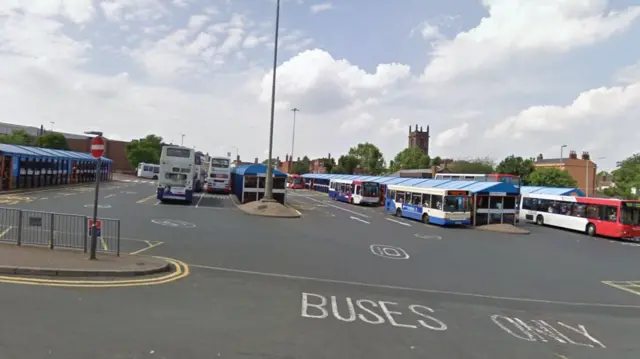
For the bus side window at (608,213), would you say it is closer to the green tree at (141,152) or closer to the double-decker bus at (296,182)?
the double-decker bus at (296,182)

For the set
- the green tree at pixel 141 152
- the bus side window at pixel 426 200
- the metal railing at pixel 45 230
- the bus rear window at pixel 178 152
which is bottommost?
the metal railing at pixel 45 230

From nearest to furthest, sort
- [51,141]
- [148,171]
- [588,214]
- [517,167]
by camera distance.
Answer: [588,214] → [517,167] → [51,141] → [148,171]

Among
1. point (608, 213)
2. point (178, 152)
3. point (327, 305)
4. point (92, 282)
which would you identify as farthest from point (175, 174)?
point (608, 213)

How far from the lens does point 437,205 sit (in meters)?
29.9

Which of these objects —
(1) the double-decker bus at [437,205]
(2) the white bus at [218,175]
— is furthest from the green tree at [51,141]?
(1) the double-decker bus at [437,205]

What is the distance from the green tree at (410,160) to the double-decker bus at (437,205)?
248 feet

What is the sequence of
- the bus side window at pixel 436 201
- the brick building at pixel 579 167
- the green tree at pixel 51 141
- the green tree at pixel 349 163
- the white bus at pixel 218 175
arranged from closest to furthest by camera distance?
the bus side window at pixel 436 201
the white bus at pixel 218 175
the green tree at pixel 51 141
the brick building at pixel 579 167
the green tree at pixel 349 163

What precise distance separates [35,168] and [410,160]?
84.9 m

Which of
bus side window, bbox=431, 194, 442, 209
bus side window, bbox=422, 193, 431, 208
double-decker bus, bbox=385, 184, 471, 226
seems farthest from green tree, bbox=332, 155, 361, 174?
bus side window, bbox=431, 194, 442, 209

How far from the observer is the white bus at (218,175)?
4950 cm

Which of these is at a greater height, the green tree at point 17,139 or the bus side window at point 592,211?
the green tree at point 17,139

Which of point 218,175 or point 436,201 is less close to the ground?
point 218,175

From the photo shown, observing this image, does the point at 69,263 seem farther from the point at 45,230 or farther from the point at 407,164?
the point at 407,164

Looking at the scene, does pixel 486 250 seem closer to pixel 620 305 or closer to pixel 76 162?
pixel 620 305
